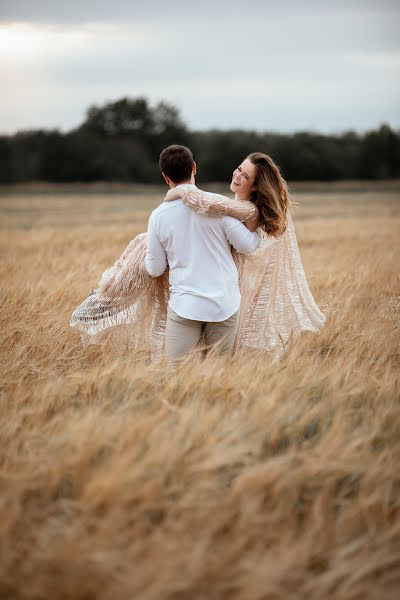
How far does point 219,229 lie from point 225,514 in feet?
6.53

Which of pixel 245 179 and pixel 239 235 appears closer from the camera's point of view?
pixel 239 235

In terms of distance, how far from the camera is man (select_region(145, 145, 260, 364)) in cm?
369

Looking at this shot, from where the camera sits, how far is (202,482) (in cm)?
225

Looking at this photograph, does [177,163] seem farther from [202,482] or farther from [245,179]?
[202,482]

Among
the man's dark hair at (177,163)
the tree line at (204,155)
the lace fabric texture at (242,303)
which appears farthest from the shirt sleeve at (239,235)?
the tree line at (204,155)

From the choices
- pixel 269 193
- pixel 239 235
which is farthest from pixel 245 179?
pixel 239 235

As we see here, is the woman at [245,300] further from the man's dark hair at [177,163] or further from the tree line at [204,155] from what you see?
the tree line at [204,155]

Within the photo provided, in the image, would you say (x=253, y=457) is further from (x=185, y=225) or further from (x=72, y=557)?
(x=185, y=225)

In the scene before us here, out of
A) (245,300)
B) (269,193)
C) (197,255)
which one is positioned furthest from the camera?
(245,300)

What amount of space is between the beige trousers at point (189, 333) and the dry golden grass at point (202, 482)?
215 millimetres

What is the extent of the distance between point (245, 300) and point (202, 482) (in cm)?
226

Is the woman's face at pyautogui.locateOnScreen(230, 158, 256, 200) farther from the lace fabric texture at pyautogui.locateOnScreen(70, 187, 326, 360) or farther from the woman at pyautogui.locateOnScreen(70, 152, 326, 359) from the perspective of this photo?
the lace fabric texture at pyautogui.locateOnScreen(70, 187, 326, 360)

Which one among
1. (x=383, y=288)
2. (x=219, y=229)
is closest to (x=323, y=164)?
(x=383, y=288)

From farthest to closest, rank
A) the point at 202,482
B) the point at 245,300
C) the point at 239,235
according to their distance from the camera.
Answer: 1. the point at 245,300
2. the point at 239,235
3. the point at 202,482
